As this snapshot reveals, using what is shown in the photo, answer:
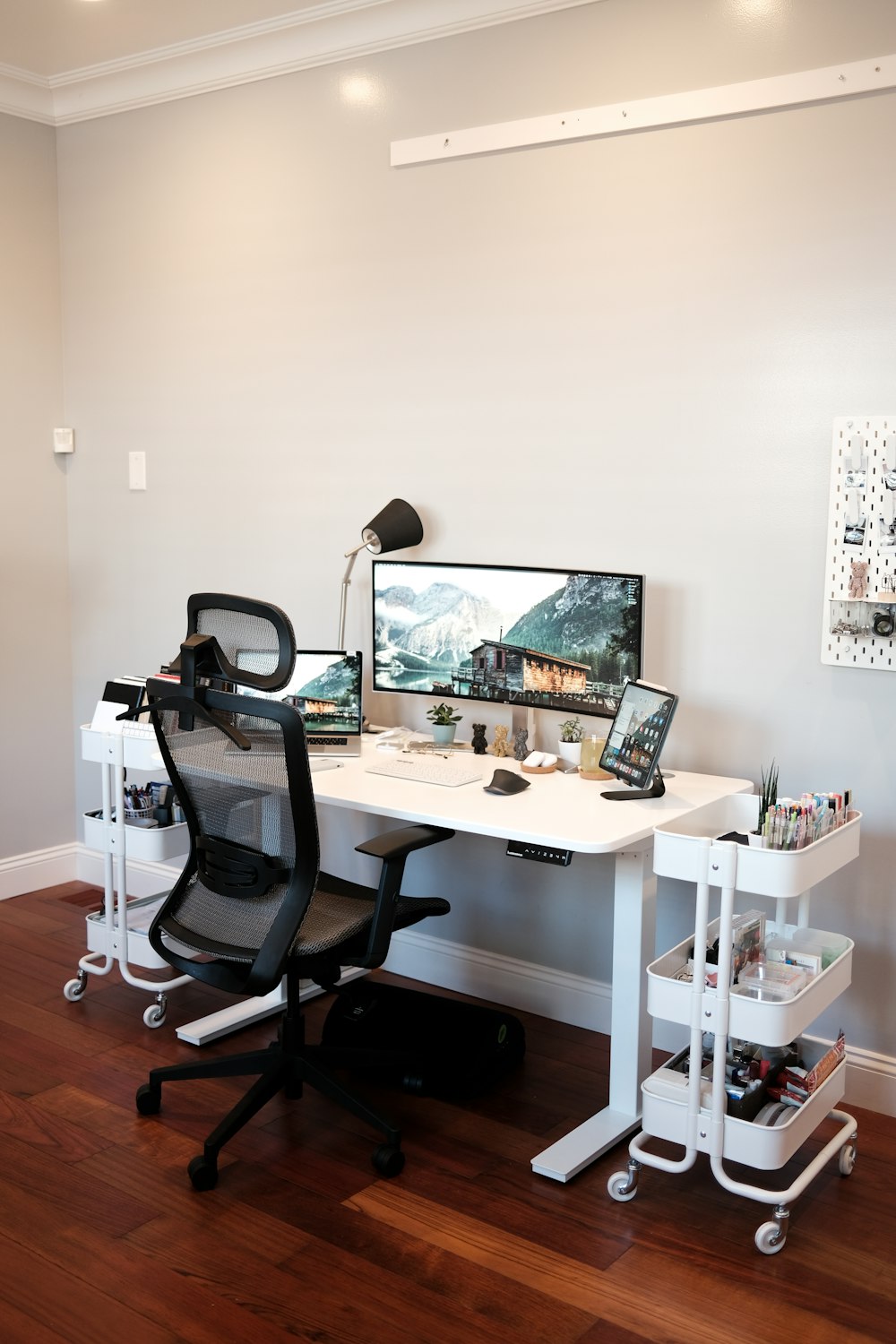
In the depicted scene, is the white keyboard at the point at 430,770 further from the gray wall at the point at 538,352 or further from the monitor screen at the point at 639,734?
the gray wall at the point at 538,352

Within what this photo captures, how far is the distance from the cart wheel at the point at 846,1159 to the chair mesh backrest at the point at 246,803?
1.22 metres

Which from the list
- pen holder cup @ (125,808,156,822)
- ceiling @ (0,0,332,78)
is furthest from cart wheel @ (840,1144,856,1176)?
ceiling @ (0,0,332,78)

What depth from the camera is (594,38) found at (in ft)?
9.55

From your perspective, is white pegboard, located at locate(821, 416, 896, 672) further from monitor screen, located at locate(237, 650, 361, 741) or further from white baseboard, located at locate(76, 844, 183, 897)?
white baseboard, located at locate(76, 844, 183, 897)

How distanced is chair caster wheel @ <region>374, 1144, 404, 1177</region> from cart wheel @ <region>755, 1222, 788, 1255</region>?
28.1 inches

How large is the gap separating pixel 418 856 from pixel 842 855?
1411 millimetres

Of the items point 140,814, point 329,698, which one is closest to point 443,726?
point 329,698

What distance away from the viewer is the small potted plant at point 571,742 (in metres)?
3.03

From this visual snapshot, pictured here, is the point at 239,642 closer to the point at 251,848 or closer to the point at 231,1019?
the point at 251,848

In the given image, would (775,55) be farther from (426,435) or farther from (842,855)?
(842,855)

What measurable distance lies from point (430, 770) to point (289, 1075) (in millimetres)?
764

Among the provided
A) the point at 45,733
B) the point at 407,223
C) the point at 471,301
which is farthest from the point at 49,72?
the point at 45,733

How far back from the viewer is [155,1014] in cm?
313

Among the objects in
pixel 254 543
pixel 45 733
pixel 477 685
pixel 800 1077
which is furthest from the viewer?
pixel 45 733
